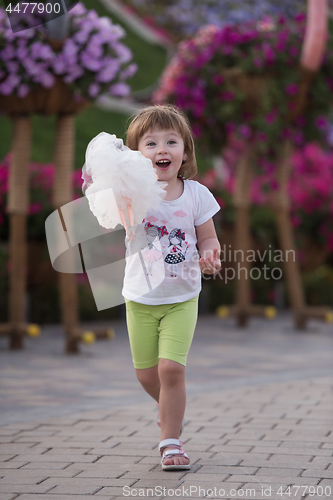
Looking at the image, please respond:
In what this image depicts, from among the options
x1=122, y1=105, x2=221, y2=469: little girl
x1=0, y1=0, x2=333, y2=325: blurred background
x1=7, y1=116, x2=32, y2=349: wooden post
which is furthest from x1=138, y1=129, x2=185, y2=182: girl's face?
x1=7, y1=116, x2=32, y2=349: wooden post

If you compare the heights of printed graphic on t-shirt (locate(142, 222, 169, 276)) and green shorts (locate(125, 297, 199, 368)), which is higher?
printed graphic on t-shirt (locate(142, 222, 169, 276))

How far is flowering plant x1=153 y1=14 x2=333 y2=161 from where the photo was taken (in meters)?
6.80

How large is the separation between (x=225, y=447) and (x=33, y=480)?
2.99 ft

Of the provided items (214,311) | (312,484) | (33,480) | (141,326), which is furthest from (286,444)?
(214,311)

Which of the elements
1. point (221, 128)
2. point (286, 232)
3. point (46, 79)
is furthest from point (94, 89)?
point (286, 232)

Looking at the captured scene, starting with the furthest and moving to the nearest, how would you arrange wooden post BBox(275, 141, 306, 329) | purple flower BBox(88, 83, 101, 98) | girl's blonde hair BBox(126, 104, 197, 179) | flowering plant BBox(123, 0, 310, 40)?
1. flowering plant BBox(123, 0, 310, 40)
2. wooden post BBox(275, 141, 306, 329)
3. purple flower BBox(88, 83, 101, 98)
4. girl's blonde hair BBox(126, 104, 197, 179)

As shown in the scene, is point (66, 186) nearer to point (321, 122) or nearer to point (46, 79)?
point (46, 79)

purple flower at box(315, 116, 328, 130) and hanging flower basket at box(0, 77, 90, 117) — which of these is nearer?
hanging flower basket at box(0, 77, 90, 117)

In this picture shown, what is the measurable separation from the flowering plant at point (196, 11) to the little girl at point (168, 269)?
17.2m

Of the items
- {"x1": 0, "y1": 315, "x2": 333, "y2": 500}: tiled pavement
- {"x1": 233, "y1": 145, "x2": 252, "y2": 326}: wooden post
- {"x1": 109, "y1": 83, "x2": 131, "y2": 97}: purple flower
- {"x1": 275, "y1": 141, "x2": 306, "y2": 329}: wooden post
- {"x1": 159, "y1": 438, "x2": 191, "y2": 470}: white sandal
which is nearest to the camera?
{"x1": 0, "y1": 315, "x2": 333, "y2": 500}: tiled pavement

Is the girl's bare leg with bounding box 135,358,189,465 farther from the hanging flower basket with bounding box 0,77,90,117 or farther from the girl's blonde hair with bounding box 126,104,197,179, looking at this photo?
the hanging flower basket with bounding box 0,77,90,117

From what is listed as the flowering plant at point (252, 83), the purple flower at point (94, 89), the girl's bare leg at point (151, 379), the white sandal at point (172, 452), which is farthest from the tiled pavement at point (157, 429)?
the flowering plant at point (252, 83)

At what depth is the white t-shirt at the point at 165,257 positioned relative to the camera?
2.86m

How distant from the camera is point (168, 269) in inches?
112
